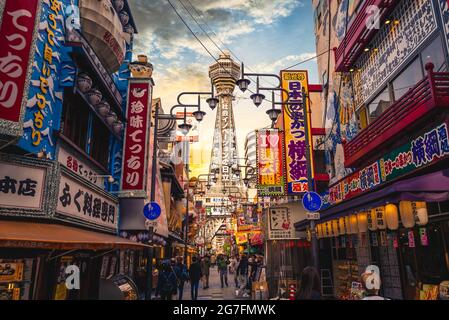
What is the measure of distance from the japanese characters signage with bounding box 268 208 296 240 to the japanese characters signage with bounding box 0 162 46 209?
14027mm

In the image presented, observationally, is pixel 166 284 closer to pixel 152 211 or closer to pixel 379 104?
pixel 152 211

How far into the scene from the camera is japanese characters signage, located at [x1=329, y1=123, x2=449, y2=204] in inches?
309

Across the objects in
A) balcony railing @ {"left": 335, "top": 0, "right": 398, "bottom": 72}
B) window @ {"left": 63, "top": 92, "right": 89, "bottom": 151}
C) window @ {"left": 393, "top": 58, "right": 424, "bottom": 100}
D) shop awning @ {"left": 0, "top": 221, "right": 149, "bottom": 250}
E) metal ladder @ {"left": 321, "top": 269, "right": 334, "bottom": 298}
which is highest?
balcony railing @ {"left": 335, "top": 0, "right": 398, "bottom": 72}

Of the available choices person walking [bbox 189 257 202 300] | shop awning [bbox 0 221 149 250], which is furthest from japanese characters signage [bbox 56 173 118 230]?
person walking [bbox 189 257 202 300]

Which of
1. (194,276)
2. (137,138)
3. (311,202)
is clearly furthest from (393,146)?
(194,276)

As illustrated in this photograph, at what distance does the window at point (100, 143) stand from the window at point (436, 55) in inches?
466

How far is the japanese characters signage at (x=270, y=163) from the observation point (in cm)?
1875

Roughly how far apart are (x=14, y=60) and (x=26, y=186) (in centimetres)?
282

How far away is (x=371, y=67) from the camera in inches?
516

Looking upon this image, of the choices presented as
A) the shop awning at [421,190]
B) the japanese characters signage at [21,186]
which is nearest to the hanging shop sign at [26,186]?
the japanese characters signage at [21,186]

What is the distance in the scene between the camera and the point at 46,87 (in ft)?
27.5

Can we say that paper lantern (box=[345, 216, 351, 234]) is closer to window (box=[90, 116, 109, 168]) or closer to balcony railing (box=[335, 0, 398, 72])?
balcony railing (box=[335, 0, 398, 72])
